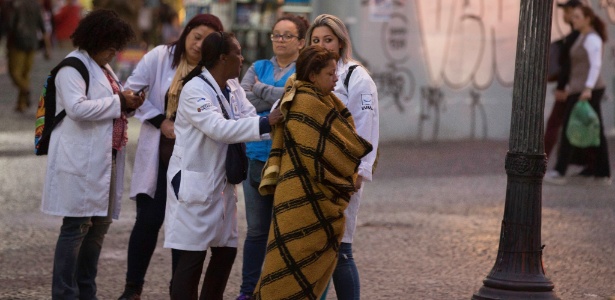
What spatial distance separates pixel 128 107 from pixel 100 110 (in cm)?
21

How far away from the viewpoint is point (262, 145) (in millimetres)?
6570

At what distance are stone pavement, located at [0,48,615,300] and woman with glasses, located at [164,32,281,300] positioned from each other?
125 cm

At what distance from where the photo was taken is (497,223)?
954 cm

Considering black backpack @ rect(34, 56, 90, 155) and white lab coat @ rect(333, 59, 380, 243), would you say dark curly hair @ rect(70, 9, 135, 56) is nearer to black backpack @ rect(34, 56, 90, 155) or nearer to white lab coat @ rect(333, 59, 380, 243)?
black backpack @ rect(34, 56, 90, 155)

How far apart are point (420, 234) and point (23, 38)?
1030 cm

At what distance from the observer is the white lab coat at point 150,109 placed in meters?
6.67

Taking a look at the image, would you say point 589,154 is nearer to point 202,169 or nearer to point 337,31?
point 337,31

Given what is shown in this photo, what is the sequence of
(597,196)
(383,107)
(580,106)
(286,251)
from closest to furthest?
(286,251), (597,196), (580,106), (383,107)

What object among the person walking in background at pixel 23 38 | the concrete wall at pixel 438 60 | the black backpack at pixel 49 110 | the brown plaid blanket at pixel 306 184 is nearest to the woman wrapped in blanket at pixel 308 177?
the brown plaid blanket at pixel 306 184

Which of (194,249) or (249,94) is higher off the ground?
(249,94)

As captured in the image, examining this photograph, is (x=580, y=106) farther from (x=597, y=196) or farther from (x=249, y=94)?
(x=249, y=94)

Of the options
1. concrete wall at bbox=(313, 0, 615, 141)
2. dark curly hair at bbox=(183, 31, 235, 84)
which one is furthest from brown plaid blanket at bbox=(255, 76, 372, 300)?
Answer: concrete wall at bbox=(313, 0, 615, 141)

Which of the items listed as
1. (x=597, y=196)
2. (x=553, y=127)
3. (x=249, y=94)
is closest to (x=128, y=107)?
(x=249, y=94)

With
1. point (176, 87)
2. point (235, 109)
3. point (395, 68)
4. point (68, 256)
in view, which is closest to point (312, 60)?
point (235, 109)
